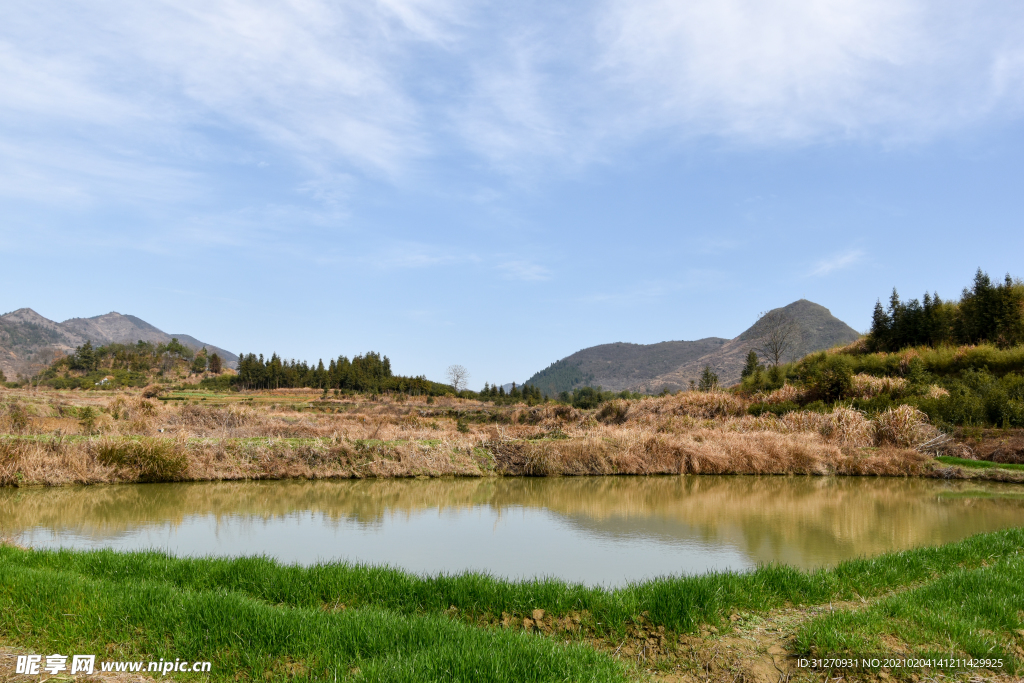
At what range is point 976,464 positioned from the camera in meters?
18.8

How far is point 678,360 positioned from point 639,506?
17385 centimetres

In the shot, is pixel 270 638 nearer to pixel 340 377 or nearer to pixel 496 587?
pixel 496 587

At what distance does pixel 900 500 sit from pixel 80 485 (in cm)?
2044

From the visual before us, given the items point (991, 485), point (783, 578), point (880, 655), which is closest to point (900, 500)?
point (991, 485)

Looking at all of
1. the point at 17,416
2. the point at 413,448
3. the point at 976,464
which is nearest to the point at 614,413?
the point at 976,464

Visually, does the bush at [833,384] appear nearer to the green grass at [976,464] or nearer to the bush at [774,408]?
the bush at [774,408]

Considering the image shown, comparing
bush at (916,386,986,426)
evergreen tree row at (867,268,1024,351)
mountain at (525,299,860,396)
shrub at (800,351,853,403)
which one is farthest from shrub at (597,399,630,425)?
mountain at (525,299,860,396)

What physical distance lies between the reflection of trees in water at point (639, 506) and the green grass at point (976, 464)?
4.45ft

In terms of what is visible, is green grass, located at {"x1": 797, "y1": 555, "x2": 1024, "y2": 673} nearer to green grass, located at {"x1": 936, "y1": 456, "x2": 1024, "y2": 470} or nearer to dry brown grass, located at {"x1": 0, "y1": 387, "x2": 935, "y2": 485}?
dry brown grass, located at {"x1": 0, "y1": 387, "x2": 935, "y2": 485}

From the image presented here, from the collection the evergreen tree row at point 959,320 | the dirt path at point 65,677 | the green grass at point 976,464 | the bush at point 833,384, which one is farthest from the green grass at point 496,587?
the evergreen tree row at point 959,320

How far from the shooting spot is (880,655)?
4.43 metres

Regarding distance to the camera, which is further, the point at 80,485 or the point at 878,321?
the point at 878,321

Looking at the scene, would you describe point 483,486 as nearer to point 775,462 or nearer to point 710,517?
point 710,517

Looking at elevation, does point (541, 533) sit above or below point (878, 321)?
below
